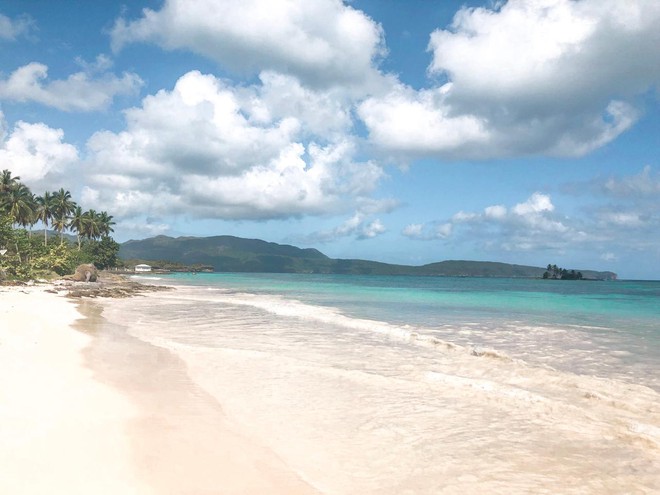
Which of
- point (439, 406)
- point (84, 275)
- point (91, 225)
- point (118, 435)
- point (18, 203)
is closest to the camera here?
point (118, 435)

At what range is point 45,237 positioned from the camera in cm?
9131

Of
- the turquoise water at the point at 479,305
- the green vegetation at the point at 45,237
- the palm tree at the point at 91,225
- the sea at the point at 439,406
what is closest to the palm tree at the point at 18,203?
the green vegetation at the point at 45,237

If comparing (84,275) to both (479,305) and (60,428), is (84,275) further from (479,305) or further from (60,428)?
(60,428)

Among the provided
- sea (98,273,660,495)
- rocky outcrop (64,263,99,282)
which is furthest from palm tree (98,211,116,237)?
sea (98,273,660,495)

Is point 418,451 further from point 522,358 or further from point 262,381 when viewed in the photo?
point 522,358

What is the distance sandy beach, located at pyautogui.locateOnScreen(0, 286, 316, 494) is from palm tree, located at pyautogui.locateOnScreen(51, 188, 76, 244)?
9733 cm

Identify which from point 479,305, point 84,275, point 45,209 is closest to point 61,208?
point 45,209

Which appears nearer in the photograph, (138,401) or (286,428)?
(286,428)

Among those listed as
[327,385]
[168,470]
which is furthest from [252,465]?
[327,385]

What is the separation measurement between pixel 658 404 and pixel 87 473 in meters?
12.1

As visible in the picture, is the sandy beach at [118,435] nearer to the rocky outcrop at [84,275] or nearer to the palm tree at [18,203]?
the rocky outcrop at [84,275]

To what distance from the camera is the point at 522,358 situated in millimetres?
15828

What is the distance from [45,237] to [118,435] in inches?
4008

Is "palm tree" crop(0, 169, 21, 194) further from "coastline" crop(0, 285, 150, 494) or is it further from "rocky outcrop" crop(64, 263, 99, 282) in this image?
"coastline" crop(0, 285, 150, 494)
